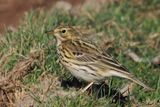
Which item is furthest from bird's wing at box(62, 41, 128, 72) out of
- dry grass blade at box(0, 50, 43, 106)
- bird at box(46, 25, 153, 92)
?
dry grass blade at box(0, 50, 43, 106)

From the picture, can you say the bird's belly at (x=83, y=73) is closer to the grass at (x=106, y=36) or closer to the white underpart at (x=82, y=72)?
the white underpart at (x=82, y=72)

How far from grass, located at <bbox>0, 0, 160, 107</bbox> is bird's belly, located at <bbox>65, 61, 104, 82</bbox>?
0.77 ft

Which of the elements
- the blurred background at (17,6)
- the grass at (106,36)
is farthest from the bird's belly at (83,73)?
the blurred background at (17,6)

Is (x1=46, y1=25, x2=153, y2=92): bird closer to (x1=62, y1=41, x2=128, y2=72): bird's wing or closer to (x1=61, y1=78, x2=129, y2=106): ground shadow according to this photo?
(x1=62, y1=41, x2=128, y2=72): bird's wing

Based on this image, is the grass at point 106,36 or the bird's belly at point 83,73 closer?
the bird's belly at point 83,73

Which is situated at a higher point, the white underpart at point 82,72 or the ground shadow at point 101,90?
the white underpart at point 82,72

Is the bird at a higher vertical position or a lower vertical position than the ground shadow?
higher

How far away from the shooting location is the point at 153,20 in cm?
1248

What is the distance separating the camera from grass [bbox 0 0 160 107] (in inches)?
346

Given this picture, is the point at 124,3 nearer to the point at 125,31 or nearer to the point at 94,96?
the point at 125,31

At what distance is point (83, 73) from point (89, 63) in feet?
0.64

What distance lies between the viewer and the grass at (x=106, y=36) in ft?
28.8

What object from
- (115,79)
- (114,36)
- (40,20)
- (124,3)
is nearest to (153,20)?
(124,3)

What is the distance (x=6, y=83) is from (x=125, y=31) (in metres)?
3.66
